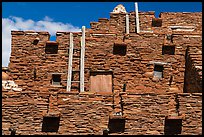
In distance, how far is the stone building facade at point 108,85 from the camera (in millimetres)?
11984

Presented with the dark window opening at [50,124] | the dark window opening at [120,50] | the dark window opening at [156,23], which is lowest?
A: the dark window opening at [50,124]

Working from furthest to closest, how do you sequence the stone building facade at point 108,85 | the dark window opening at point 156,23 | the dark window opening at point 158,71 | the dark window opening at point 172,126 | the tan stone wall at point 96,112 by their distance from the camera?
the dark window opening at point 156,23 < the dark window opening at point 158,71 < the stone building facade at point 108,85 < the tan stone wall at point 96,112 < the dark window opening at point 172,126

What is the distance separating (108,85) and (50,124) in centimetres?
453

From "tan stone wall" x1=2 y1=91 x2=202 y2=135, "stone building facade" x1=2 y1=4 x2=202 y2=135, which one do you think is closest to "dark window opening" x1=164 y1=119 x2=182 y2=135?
"stone building facade" x1=2 y1=4 x2=202 y2=135

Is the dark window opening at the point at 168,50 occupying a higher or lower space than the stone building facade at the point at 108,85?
higher

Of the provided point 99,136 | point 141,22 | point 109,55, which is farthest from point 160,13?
point 99,136

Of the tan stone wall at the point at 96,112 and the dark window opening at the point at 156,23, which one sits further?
the dark window opening at the point at 156,23

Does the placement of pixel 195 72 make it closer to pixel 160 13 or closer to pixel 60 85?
pixel 60 85

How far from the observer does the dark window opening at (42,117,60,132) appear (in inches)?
477

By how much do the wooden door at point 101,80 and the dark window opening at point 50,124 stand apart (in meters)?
4.05

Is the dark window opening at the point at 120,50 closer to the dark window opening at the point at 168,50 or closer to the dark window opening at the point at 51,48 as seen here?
the dark window opening at the point at 168,50

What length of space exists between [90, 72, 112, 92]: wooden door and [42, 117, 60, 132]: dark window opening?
4.05 m

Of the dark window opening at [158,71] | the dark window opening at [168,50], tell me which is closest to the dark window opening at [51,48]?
the dark window opening at [158,71]

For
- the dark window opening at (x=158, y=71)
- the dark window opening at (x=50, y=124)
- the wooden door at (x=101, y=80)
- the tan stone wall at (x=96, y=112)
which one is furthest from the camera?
the dark window opening at (x=158, y=71)
